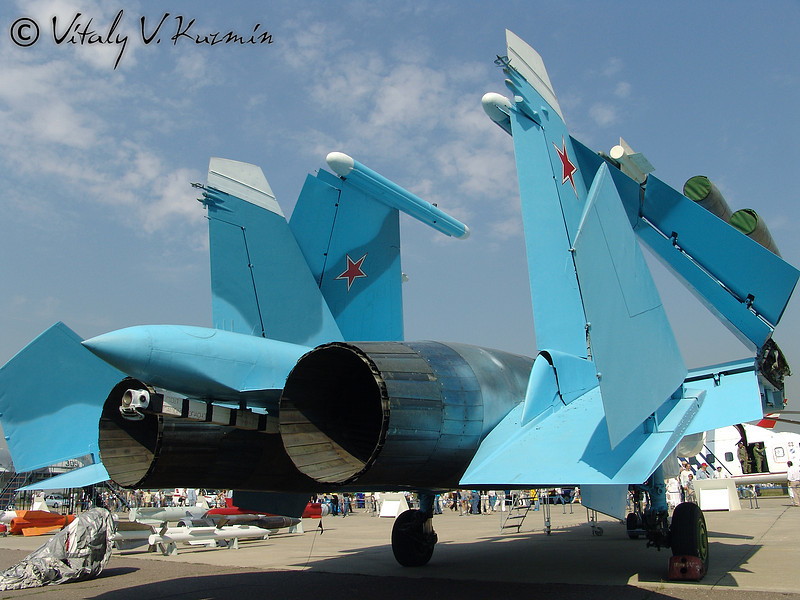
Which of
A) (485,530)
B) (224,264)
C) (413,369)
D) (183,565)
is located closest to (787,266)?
(413,369)

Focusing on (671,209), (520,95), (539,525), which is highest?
(520,95)

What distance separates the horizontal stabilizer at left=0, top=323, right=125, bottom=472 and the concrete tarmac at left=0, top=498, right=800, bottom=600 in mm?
1491

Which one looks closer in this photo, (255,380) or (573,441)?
(573,441)

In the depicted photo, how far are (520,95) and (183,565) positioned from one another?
7537 millimetres

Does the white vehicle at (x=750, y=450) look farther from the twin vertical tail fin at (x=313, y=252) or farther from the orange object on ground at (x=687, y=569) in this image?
the orange object on ground at (x=687, y=569)

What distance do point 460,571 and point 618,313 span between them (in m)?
4.66

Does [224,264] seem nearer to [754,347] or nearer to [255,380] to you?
[255,380]

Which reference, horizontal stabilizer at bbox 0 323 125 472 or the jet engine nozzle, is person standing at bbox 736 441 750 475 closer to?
the jet engine nozzle

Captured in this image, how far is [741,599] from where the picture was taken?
487 cm

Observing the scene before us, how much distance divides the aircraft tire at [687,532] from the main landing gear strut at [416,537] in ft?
9.79

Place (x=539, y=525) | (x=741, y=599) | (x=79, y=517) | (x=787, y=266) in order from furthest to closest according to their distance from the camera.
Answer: (x=539, y=525), (x=79, y=517), (x=787, y=266), (x=741, y=599)

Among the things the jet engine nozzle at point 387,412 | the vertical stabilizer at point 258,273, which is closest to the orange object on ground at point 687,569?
the jet engine nozzle at point 387,412

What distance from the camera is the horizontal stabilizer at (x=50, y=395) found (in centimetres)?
636

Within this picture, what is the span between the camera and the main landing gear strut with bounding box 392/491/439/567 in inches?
308
